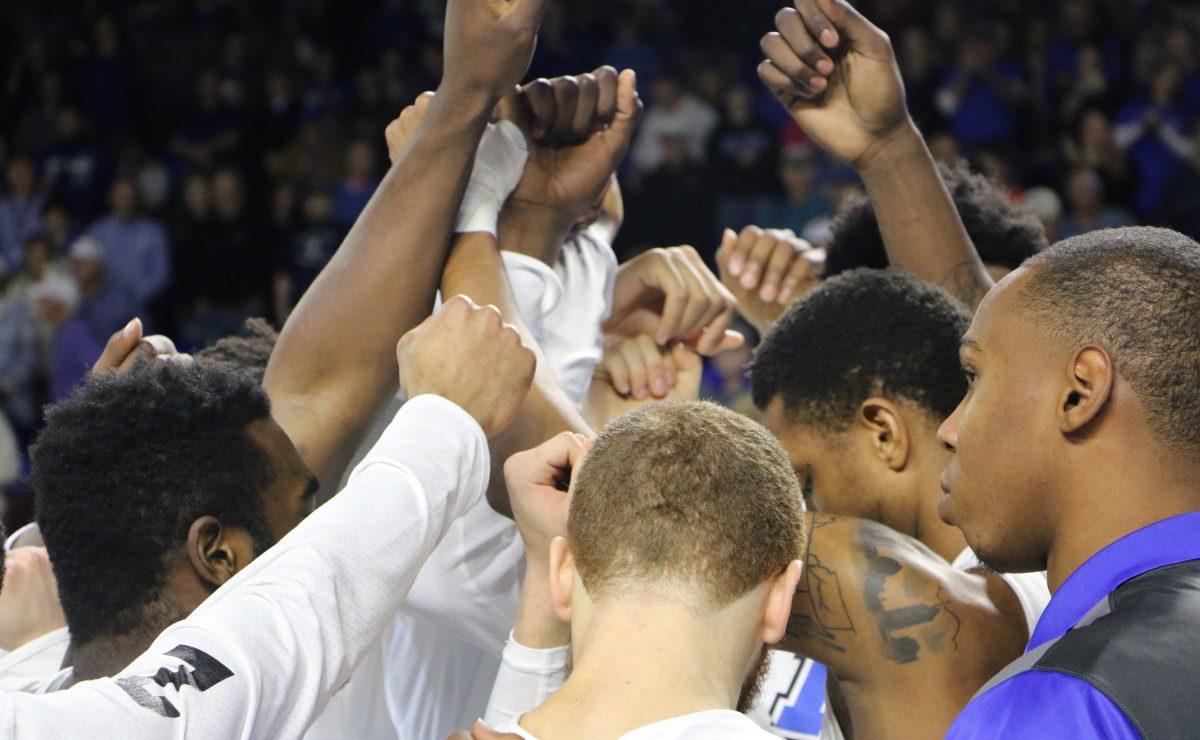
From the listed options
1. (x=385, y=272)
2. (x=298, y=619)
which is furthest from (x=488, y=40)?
(x=298, y=619)

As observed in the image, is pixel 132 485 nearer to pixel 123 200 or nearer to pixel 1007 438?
pixel 1007 438

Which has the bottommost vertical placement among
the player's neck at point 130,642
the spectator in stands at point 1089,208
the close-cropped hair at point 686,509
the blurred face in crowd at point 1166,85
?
the spectator in stands at point 1089,208

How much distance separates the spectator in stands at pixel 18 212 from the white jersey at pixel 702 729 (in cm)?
936

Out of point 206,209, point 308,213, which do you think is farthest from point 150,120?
point 308,213

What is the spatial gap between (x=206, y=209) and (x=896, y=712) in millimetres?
8478

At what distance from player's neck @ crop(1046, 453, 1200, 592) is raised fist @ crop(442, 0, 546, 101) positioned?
1.14 meters

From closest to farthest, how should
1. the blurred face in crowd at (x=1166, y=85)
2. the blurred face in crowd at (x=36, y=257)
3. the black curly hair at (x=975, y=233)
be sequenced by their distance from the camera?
the black curly hair at (x=975, y=233) → the blurred face in crowd at (x=1166, y=85) → the blurred face in crowd at (x=36, y=257)

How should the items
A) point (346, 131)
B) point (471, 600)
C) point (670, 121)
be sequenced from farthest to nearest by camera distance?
point (346, 131) → point (670, 121) → point (471, 600)

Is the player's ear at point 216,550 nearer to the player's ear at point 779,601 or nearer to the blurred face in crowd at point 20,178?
the player's ear at point 779,601

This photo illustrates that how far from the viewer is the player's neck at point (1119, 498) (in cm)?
170

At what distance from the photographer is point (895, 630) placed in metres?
2.11

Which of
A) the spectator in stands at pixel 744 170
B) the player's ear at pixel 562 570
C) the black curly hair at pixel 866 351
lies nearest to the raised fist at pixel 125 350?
the player's ear at pixel 562 570

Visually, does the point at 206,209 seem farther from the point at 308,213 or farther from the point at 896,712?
the point at 896,712

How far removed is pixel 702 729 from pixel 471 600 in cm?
95
